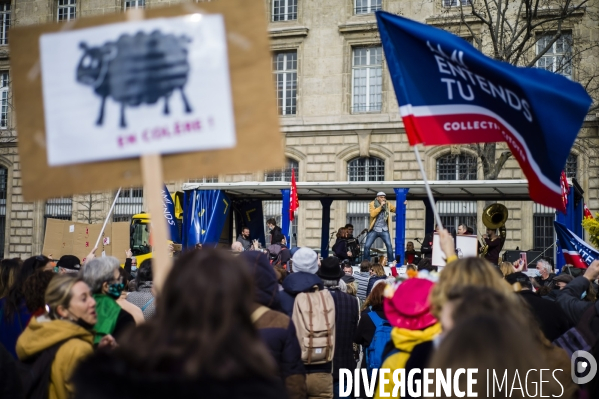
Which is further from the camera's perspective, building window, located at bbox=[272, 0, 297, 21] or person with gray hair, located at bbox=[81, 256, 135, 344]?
building window, located at bbox=[272, 0, 297, 21]

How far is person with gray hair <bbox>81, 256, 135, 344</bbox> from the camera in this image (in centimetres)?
409

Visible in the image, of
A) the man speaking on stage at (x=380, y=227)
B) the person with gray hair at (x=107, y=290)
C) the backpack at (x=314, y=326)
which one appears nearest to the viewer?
the person with gray hair at (x=107, y=290)

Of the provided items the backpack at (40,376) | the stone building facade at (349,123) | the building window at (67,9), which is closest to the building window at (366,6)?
the stone building facade at (349,123)

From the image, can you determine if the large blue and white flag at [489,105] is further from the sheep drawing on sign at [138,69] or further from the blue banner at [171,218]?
the blue banner at [171,218]

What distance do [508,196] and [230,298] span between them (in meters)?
17.9

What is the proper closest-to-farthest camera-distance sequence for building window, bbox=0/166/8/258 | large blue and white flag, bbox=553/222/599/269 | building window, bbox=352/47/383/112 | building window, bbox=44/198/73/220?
large blue and white flag, bbox=553/222/599/269 → building window, bbox=352/47/383/112 → building window, bbox=44/198/73/220 → building window, bbox=0/166/8/258

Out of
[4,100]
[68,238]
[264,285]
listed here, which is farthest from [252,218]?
[4,100]

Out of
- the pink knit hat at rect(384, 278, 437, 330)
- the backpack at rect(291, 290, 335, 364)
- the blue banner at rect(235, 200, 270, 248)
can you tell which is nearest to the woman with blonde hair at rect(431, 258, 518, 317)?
the pink knit hat at rect(384, 278, 437, 330)

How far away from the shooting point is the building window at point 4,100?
1284 inches

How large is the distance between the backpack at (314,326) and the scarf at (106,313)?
151 centimetres

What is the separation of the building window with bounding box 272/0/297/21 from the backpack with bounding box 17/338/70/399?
25.7 m

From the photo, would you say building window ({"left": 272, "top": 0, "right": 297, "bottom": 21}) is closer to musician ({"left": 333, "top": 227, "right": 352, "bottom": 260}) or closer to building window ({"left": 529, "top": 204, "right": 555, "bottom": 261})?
building window ({"left": 529, "top": 204, "right": 555, "bottom": 261})

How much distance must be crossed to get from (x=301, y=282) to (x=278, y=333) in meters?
1.32

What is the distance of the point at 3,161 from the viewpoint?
103 ft
